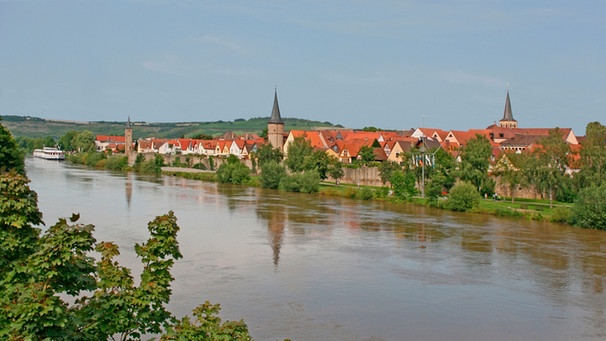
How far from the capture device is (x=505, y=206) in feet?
117

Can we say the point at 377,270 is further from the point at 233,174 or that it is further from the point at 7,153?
the point at 233,174

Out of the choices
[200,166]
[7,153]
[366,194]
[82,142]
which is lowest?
[366,194]

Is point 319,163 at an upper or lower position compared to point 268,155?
lower

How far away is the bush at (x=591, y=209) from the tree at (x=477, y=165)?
954cm

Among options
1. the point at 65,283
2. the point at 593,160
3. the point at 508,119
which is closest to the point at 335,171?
the point at 593,160

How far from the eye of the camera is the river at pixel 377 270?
1441 cm

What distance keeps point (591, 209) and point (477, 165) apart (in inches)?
436

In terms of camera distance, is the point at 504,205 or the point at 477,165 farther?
the point at 477,165

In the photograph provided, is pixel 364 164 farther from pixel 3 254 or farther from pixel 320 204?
pixel 3 254

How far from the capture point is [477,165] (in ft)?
132

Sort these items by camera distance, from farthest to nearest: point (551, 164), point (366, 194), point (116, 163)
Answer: point (116, 163) < point (366, 194) < point (551, 164)

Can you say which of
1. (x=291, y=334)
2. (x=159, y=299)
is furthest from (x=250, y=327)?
(x=159, y=299)

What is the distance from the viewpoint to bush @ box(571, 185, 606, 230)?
2902cm

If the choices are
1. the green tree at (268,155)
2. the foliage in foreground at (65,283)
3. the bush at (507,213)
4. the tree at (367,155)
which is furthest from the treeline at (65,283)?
the tree at (367,155)
